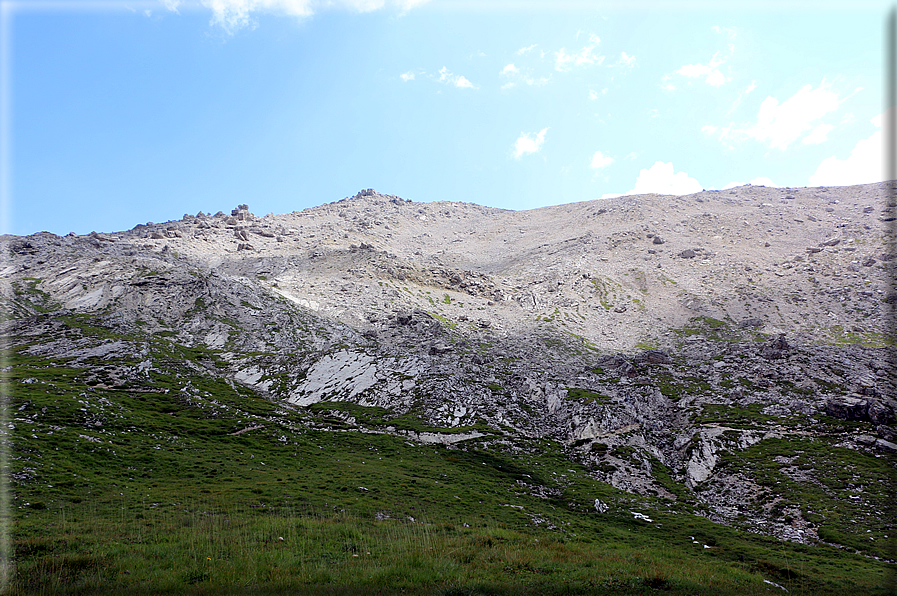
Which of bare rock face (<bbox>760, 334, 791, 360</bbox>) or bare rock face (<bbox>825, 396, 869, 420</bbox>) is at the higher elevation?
bare rock face (<bbox>760, 334, 791, 360</bbox>)

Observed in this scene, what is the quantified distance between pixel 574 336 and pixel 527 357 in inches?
677

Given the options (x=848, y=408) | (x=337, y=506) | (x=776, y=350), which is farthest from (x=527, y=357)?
(x=337, y=506)

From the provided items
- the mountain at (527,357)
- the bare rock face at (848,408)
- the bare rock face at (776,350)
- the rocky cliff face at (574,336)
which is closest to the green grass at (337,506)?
the mountain at (527,357)

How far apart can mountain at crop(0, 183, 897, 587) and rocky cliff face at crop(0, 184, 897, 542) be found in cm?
42

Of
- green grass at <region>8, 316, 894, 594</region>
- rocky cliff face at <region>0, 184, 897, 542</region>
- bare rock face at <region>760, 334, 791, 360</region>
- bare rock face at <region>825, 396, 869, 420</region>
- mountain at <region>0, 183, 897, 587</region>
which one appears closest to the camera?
green grass at <region>8, 316, 894, 594</region>

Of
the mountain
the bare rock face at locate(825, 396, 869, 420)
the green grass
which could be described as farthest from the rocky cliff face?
the green grass

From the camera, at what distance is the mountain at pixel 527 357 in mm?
44500

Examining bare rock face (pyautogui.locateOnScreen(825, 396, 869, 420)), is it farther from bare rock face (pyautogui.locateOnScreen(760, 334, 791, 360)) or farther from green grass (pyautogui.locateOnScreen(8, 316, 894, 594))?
bare rock face (pyautogui.locateOnScreen(760, 334, 791, 360))

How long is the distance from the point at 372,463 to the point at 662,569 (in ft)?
107

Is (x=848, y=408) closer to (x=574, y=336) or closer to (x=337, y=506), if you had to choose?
(x=574, y=336)

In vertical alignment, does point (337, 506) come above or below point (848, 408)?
below

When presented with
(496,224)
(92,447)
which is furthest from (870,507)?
(496,224)

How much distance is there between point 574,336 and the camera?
90.6 m

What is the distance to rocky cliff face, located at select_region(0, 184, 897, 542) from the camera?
4988 cm
